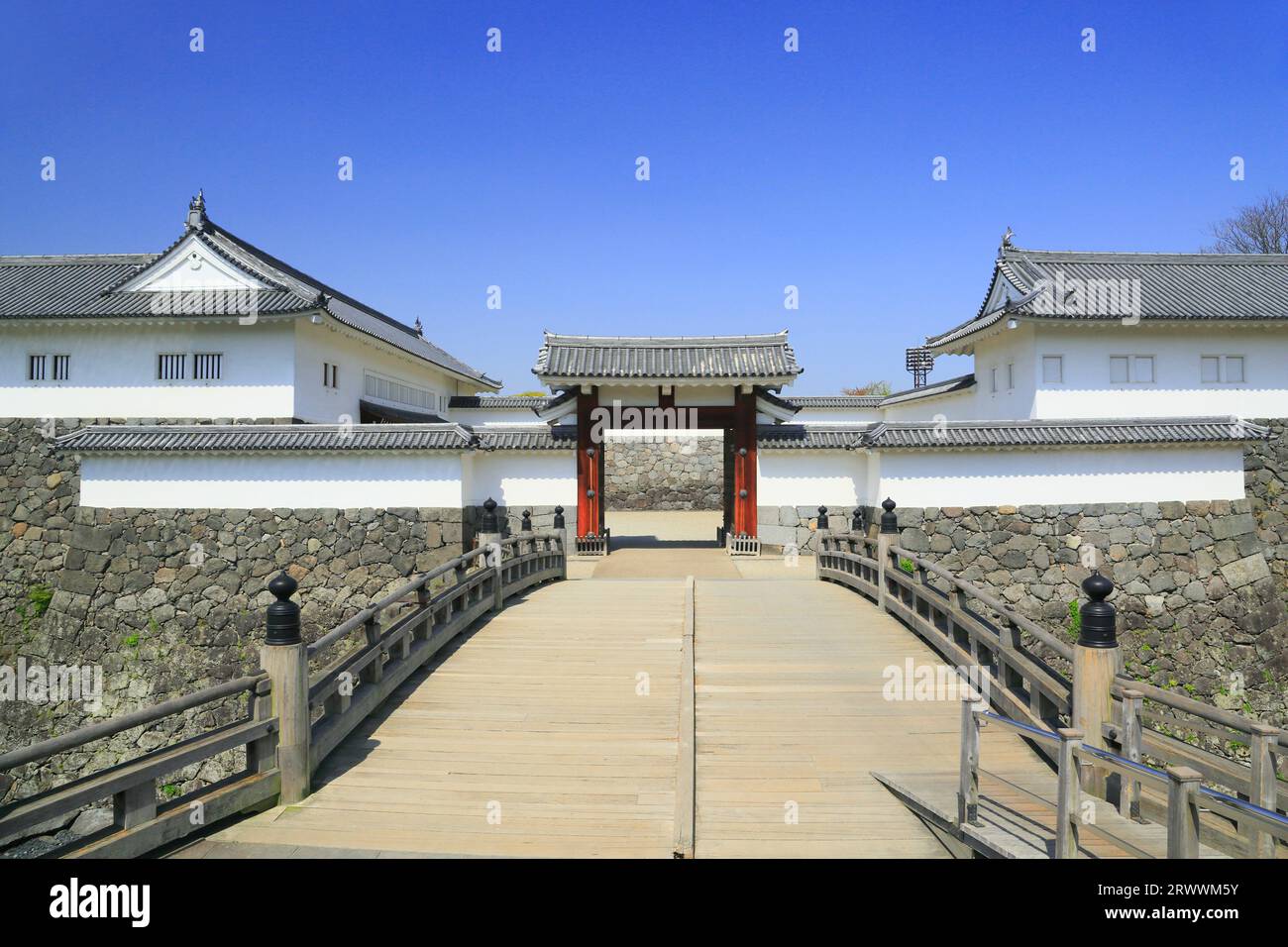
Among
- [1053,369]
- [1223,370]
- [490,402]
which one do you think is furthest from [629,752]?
[490,402]

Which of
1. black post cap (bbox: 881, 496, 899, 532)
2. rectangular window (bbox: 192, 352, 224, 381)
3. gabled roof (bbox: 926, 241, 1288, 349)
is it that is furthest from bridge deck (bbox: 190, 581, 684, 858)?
gabled roof (bbox: 926, 241, 1288, 349)

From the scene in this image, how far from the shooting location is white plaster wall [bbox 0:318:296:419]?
1812 centimetres

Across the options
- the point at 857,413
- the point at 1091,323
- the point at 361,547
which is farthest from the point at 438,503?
the point at 857,413

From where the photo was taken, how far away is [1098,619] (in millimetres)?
6035

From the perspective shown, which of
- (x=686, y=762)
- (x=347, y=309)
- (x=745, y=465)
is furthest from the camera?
(x=347, y=309)

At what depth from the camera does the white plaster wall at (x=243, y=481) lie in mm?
15438

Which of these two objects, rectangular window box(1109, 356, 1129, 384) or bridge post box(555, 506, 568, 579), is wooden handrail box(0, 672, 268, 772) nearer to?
bridge post box(555, 506, 568, 579)

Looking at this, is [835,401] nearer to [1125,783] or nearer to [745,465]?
[745,465]

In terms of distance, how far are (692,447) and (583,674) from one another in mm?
24281

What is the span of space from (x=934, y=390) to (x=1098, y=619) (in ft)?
63.8

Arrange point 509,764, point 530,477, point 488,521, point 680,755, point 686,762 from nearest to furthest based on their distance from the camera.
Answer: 1. point 686,762
2. point 680,755
3. point 509,764
4. point 488,521
5. point 530,477

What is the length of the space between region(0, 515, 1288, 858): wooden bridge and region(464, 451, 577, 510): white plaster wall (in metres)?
8.09
